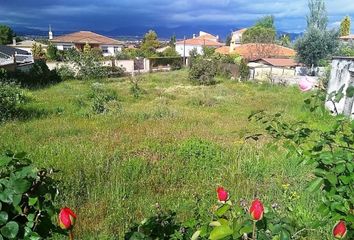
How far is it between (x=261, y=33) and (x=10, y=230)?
5360 centimetres

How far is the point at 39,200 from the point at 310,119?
37.7 feet

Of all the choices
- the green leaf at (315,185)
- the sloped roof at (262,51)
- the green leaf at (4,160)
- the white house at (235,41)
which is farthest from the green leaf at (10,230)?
the white house at (235,41)

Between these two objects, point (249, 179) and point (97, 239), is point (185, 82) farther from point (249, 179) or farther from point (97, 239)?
point (97, 239)

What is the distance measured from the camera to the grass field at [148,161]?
4.43m

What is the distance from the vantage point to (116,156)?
6.55 metres

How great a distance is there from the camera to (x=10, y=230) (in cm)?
118

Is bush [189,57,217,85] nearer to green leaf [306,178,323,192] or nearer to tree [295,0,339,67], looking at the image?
tree [295,0,339,67]

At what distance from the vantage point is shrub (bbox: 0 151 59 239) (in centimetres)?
121

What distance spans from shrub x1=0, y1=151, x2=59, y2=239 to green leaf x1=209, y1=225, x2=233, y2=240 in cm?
63

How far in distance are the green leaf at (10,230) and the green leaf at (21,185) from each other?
4.5 inches

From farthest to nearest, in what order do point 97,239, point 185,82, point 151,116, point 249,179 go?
1. point 185,82
2. point 151,116
3. point 249,179
4. point 97,239

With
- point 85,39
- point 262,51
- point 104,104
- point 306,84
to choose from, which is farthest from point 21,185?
point 85,39

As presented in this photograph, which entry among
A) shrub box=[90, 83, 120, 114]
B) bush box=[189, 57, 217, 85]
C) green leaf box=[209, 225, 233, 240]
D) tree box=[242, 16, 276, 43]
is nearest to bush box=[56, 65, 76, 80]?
bush box=[189, 57, 217, 85]

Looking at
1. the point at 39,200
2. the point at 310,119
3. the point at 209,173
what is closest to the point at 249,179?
the point at 209,173
